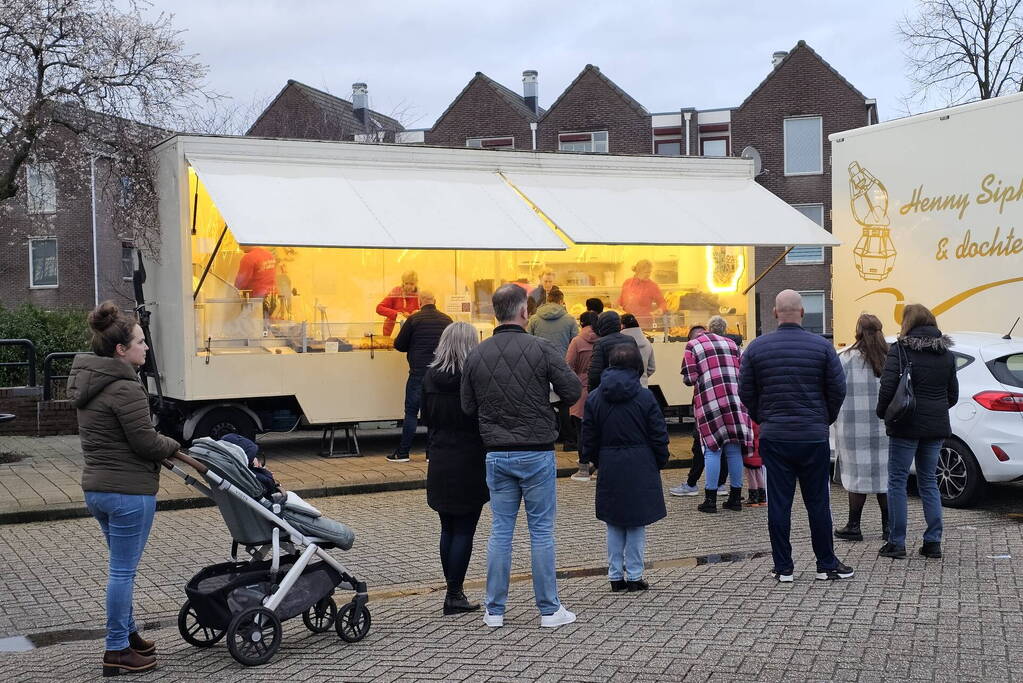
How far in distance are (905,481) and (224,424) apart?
7962 millimetres

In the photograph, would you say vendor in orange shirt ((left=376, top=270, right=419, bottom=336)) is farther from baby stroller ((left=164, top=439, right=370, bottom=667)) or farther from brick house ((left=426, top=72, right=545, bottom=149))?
brick house ((left=426, top=72, right=545, bottom=149))

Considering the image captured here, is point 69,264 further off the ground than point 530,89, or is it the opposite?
point 530,89

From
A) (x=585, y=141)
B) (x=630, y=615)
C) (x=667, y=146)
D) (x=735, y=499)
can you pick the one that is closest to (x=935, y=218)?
(x=735, y=499)

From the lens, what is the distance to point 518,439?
6.49 m

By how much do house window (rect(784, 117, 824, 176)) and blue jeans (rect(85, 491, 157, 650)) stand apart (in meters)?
37.0

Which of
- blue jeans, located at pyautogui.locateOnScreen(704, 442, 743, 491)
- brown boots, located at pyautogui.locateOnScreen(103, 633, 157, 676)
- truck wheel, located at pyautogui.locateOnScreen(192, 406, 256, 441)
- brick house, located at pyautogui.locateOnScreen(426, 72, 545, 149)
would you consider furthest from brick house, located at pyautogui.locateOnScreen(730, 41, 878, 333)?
brown boots, located at pyautogui.locateOnScreen(103, 633, 157, 676)

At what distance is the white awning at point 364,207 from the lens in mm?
12719

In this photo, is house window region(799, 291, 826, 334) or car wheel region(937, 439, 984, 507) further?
house window region(799, 291, 826, 334)

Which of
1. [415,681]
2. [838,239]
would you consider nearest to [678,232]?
[838,239]

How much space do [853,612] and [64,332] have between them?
15106mm

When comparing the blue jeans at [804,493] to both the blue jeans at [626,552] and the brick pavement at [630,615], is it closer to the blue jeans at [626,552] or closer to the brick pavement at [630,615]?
the brick pavement at [630,615]

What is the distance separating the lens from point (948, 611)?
6.62m

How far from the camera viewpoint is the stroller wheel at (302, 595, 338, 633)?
6.44 metres

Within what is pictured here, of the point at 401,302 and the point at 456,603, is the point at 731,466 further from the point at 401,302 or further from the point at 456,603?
the point at 401,302
